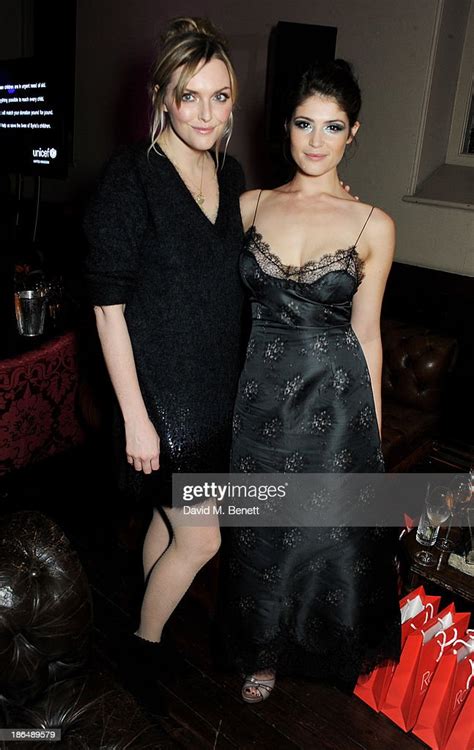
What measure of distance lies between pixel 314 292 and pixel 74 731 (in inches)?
43.5

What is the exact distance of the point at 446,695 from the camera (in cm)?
176

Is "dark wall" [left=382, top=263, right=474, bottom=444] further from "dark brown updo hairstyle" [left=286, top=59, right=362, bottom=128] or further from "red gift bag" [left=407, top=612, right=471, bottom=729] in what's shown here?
"dark brown updo hairstyle" [left=286, top=59, right=362, bottom=128]

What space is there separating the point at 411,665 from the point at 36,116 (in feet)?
14.2

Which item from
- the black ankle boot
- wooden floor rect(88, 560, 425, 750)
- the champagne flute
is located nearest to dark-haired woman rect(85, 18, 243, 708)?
the black ankle boot

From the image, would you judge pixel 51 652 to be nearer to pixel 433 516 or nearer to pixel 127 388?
pixel 127 388

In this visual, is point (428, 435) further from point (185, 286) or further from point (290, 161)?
point (185, 286)

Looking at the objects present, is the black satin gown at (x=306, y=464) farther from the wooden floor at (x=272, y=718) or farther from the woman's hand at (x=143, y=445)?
the woman's hand at (x=143, y=445)

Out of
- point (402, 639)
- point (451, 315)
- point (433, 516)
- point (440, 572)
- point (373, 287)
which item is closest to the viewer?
point (373, 287)

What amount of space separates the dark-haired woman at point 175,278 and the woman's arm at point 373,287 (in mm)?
334

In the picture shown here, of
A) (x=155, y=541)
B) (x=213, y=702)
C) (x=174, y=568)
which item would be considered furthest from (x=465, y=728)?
(x=155, y=541)

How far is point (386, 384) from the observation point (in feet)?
11.4

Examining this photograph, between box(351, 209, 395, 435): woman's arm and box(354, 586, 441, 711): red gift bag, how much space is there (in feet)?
2.07

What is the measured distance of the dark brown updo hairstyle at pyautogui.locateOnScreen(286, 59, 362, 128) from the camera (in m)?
1.63

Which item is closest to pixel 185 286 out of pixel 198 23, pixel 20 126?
pixel 198 23
